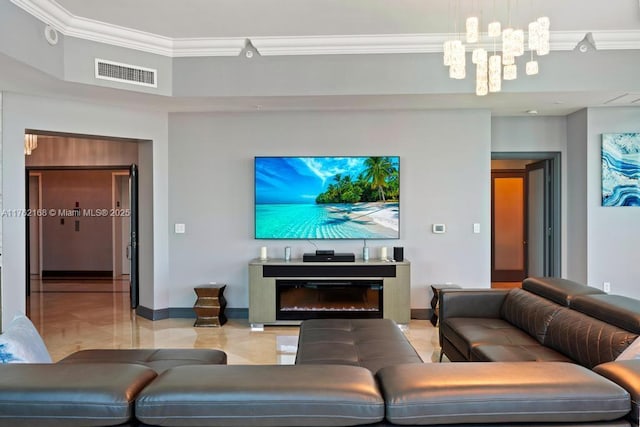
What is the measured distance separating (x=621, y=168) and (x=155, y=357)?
5452 mm

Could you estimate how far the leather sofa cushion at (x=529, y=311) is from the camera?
9.46 feet

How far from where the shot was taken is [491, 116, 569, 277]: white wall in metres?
5.64

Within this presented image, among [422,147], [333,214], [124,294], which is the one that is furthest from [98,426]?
[124,294]

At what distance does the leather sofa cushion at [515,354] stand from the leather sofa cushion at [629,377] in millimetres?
1043

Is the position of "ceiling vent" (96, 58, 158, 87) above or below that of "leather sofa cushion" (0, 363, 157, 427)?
above

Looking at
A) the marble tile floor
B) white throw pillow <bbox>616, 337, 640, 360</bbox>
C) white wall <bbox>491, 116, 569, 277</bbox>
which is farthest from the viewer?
white wall <bbox>491, 116, 569, 277</bbox>

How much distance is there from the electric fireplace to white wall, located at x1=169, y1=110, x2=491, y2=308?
506mm

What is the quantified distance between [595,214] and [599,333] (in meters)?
3.37

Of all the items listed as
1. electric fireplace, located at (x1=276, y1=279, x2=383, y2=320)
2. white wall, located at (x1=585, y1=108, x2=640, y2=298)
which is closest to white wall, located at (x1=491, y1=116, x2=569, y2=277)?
white wall, located at (x1=585, y1=108, x2=640, y2=298)

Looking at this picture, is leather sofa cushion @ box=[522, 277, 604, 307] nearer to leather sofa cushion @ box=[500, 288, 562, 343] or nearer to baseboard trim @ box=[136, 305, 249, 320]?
leather sofa cushion @ box=[500, 288, 562, 343]

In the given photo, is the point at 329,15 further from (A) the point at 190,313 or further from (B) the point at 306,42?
(A) the point at 190,313

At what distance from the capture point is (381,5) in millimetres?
3613

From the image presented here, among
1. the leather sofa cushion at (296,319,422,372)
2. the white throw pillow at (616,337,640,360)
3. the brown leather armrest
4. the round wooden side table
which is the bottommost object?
the round wooden side table

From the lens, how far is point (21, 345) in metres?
1.92
